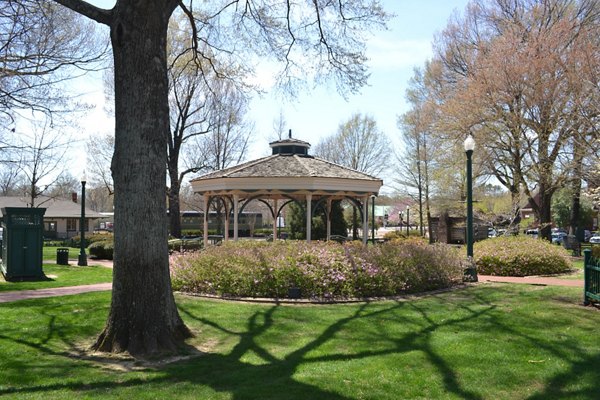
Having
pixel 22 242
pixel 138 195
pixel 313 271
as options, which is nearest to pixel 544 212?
pixel 313 271

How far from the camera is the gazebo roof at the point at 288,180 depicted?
59.9 ft

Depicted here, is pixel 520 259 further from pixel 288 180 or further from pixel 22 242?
pixel 22 242

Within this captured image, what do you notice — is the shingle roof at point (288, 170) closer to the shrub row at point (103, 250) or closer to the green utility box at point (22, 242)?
→ the green utility box at point (22, 242)

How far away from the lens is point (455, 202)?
1414 inches

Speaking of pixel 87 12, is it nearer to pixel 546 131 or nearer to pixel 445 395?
pixel 445 395

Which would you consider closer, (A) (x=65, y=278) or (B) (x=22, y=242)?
(B) (x=22, y=242)

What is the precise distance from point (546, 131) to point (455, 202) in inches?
490

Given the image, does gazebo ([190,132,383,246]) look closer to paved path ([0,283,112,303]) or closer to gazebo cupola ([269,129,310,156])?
gazebo cupola ([269,129,310,156])

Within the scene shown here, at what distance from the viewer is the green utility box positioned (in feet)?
51.7

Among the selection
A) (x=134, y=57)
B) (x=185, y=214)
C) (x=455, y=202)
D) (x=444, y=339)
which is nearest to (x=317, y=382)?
(x=444, y=339)

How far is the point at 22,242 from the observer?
15984mm

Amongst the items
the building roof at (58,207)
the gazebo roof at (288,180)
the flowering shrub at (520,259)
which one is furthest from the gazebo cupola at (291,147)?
the building roof at (58,207)

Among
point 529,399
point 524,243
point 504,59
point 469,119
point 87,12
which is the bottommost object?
point 529,399

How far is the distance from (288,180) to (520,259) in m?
7.88
